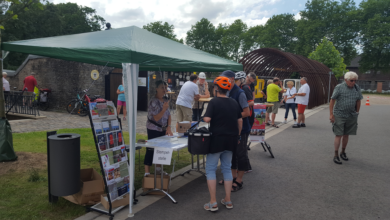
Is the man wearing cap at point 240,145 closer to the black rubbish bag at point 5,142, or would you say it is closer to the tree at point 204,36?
the black rubbish bag at point 5,142

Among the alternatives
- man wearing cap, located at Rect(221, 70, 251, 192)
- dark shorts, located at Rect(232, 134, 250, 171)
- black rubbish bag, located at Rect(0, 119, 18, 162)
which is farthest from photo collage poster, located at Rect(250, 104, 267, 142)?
black rubbish bag, located at Rect(0, 119, 18, 162)

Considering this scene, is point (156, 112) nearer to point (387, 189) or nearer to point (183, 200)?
point (183, 200)

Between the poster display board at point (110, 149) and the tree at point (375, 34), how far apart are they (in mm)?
52658

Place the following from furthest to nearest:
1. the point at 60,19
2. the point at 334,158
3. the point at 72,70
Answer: the point at 60,19
the point at 72,70
the point at 334,158

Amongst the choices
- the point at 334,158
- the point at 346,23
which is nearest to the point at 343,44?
the point at 346,23

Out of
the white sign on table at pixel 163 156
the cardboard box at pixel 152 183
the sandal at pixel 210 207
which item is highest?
the white sign on table at pixel 163 156

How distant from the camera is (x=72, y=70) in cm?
1403

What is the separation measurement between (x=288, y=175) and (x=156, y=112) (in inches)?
113

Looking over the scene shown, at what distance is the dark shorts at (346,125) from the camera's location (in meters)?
6.23

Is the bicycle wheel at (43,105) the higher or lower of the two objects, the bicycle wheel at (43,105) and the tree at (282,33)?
the lower

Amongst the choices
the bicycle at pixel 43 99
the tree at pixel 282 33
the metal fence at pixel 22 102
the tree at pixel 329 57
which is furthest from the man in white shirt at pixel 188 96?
the tree at pixel 282 33

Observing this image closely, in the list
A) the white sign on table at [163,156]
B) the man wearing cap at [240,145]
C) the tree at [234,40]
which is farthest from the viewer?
the tree at [234,40]

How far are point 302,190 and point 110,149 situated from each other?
10.6 ft

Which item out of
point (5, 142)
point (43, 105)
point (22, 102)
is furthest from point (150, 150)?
point (43, 105)
